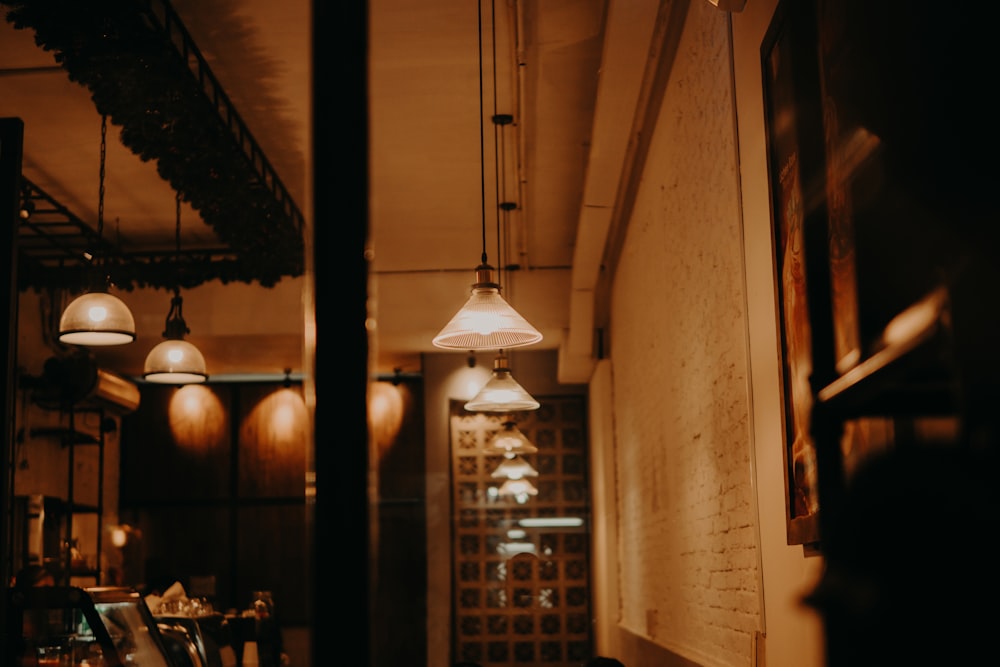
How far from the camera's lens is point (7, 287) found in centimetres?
232

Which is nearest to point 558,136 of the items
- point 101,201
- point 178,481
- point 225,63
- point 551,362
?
point 225,63

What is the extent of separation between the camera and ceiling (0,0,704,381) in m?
5.29

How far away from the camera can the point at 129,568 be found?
38.2ft

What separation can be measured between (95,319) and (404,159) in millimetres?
2296

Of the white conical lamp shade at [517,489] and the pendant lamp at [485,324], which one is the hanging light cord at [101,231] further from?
the white conical lamp shade at [517,489]

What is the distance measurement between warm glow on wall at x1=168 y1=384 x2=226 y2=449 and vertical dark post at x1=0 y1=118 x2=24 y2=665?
1001 centimetres

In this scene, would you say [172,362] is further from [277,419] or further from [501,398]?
[277,419]

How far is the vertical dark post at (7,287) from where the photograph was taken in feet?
7.27

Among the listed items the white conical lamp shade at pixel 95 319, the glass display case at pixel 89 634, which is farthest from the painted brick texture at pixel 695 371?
the white conical lamp shade at pixel 95 319

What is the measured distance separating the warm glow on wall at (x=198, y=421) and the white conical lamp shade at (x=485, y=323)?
8251 millimetres

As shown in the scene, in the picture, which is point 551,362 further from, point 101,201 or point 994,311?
point 994,311

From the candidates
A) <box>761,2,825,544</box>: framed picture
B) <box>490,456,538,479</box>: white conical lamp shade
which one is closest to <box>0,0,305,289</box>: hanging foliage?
<box>761,2,825,544</box>: framed picture

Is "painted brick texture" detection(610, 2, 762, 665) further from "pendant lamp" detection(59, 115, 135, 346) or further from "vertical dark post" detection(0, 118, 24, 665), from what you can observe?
"pendant lamp" detection(59, 115, 135, 346)

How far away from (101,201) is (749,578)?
19.5 ft
